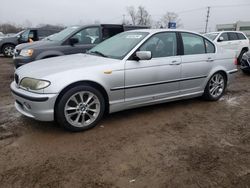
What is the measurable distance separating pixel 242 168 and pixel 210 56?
9.24 ft

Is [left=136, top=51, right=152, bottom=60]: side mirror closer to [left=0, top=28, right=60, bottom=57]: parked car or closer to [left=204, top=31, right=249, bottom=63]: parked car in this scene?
[left=204, top=31, right=249, bottom=63]: parked car

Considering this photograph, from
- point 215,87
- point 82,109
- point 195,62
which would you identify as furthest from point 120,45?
point 215,87

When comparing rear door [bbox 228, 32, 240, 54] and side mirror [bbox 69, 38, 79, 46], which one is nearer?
side mirror [bbox 69, 38, 79, 46]

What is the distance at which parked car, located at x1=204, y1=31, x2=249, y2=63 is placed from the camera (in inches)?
424

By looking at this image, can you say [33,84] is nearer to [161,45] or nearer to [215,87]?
[161,45]

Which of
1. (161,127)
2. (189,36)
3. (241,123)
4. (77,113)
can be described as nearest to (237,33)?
(189,36)

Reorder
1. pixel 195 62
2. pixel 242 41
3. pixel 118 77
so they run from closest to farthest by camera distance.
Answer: pixel 118 77, pixel 195 62, pixel 242 41

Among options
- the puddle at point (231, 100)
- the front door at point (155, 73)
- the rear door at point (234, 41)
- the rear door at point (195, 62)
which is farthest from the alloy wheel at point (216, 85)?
the rear door at point (234, 41)

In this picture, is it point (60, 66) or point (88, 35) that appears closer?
point (60, 66)

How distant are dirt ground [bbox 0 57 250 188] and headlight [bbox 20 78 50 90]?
2.38 ft

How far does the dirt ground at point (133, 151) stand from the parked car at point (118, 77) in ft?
1.09

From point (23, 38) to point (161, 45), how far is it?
35.8 ft

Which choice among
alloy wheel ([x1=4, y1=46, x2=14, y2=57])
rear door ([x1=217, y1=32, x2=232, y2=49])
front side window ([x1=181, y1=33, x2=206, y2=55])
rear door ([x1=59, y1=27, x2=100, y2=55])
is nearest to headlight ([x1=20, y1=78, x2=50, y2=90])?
front side window ([x1=181, y1=33, x2=206, y2=55])

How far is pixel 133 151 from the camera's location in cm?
314
